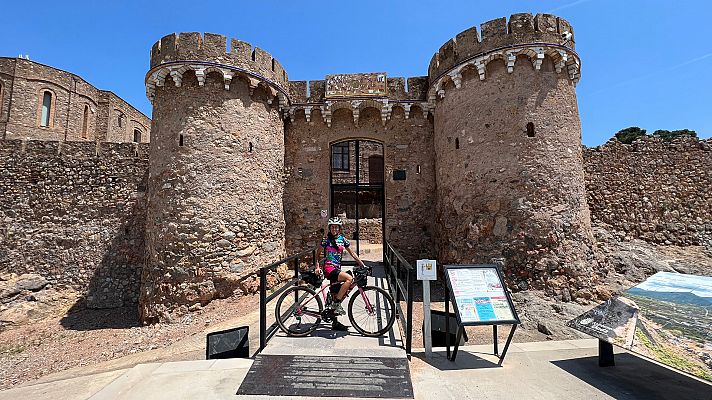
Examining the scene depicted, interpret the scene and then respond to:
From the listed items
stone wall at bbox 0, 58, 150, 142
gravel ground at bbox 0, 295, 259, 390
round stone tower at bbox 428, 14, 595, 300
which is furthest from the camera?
stone wall at bbox 0, 58, 150, 142

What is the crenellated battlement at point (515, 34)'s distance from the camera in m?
8.68

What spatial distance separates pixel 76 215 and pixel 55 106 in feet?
40.2

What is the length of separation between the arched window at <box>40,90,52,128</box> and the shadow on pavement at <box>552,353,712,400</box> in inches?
1006

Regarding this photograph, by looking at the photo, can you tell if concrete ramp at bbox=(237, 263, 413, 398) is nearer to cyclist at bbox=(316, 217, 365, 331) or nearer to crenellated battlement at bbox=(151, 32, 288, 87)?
cyclist at bbox=(316, 217, 365, 331)

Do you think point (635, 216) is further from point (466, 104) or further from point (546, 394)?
Result: point (546, 394)

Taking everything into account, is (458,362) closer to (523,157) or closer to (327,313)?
(327,313)

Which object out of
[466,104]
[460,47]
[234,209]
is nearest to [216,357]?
[234,209]

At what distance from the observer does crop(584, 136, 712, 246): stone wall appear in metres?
10.7

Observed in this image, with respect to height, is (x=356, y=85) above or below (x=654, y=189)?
above

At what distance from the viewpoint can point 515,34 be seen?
8.72 m

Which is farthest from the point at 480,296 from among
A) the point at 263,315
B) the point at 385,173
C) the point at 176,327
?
the point at 176,327

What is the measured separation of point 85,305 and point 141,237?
2.74 meters

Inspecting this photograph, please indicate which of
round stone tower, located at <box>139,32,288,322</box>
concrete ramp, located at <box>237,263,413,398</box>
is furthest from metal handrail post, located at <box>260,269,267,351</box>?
round stone tower, located at <box>139,32,288,322</box>

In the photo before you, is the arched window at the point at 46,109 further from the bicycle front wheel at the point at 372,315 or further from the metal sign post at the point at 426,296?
the metal sign post at the point at 426,296
